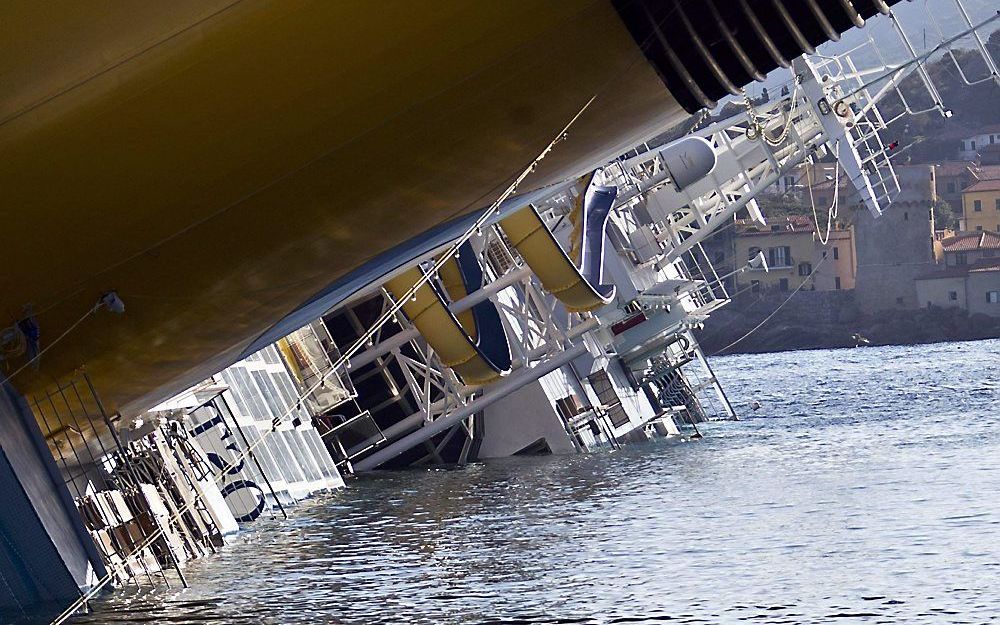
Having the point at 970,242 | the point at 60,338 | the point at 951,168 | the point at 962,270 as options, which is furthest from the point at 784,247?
the point at 60,338

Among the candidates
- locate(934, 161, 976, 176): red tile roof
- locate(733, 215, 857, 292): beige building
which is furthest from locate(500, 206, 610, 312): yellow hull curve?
locate(934, 161, 976, 176): red tile roof

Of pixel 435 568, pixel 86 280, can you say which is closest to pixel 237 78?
pixel 86 280

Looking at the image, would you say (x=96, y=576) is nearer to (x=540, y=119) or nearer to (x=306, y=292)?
(x=306, y=292)

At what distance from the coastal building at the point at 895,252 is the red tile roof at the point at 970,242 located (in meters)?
2.69

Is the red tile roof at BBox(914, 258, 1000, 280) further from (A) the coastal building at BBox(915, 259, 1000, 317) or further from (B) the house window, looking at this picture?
(B) the house window

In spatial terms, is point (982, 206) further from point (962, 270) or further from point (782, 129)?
point (782, 129)

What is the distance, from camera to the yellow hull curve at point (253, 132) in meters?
10.7

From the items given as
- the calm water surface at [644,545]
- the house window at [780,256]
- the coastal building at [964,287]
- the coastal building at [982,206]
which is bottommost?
the coastal building at [964,287]

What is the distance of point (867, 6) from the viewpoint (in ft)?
40.0

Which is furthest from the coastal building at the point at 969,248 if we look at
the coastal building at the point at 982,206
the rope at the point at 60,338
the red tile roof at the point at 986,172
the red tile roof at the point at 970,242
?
the rope at the point at 60,338

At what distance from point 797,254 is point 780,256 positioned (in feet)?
5.31

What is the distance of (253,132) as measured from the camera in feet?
38.5

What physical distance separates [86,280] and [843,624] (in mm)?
6339

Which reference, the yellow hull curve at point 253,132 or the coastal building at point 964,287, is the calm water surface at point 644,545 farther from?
the coastal building at point 964,287
